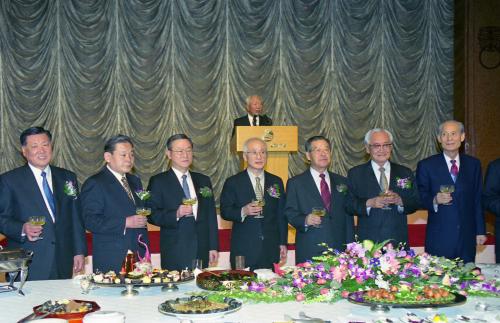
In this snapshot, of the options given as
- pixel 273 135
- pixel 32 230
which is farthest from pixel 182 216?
pixel 273 135

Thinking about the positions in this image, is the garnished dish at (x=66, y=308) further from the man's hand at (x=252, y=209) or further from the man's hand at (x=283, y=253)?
the man's hand at (x=283, y=253)

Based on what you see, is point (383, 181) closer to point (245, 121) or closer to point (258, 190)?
point (258, 190)

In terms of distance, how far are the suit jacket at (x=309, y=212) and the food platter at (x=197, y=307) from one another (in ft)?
6.31

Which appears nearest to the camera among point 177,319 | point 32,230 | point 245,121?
point 177,319

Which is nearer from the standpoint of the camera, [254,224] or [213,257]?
[213,257]

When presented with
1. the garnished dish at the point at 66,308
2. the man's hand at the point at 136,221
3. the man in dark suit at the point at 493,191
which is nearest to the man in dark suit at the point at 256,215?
the man's hand at the point at 136,221

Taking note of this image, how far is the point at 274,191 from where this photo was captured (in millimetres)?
5215

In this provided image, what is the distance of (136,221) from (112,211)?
294 mm

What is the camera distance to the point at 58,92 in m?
9.80

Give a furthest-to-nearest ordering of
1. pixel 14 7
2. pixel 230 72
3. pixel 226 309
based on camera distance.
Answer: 1. pixel 230 72
2. pixel 14 7
3. pixel 226 309

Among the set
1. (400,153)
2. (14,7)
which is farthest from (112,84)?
(400,153)

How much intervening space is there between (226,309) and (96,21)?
7793mm

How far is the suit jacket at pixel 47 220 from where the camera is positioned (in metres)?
4.34

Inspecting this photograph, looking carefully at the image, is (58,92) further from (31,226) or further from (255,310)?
(255,310)
